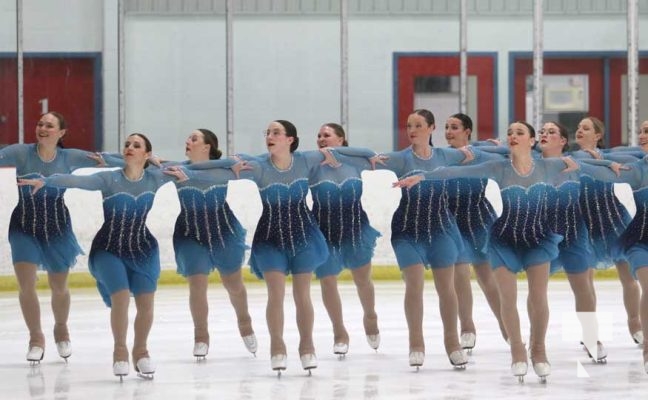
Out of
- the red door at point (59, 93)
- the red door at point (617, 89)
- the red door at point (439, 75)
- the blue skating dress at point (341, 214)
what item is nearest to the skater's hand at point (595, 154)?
the blue skating dress at point (341, 214)

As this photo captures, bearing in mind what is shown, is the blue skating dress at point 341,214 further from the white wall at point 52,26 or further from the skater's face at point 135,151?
the white wall at point 52,26

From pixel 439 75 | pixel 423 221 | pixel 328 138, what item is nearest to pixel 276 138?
pixel 423 221

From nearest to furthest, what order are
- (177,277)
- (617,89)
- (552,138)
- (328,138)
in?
(552,138)
(328,138)
(177,277)
(617,89)

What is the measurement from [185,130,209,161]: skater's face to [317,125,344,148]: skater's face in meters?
0.86

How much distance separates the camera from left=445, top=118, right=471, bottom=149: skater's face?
10.3 m

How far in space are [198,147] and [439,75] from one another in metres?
6.15

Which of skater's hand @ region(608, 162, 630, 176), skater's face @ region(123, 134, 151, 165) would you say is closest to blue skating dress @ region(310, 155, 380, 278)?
skater's face @ region(123, 134, 151, 165)

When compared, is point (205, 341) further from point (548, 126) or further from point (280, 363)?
point (548, 126)

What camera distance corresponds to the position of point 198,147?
998 cm

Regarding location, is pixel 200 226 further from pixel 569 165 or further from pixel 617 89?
pixel 617 89

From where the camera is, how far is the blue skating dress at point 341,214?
10.0m

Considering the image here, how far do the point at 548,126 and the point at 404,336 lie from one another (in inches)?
98.3

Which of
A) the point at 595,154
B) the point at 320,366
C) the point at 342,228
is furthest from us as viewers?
the point at 342,228

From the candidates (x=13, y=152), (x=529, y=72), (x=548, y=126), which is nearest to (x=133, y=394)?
(x=13, y=152)
